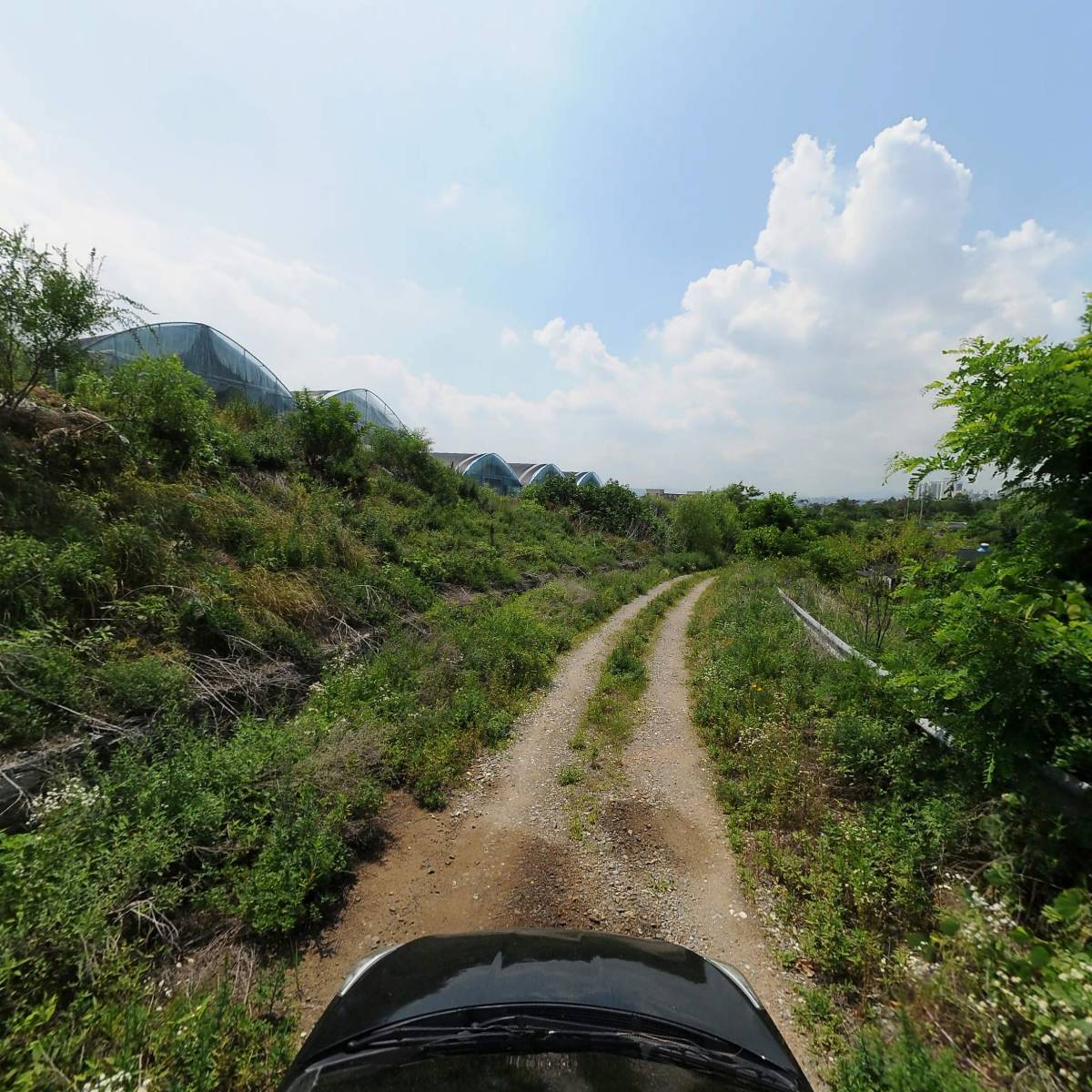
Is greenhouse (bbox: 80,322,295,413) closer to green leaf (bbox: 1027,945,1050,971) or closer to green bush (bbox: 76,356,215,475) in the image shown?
green bush (bbox: 76,356,215,475)

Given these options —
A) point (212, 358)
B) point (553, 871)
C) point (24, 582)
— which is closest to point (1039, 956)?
point (553, 871)

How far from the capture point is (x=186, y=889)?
346 centimetres

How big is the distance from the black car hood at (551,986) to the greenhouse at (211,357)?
15.4m

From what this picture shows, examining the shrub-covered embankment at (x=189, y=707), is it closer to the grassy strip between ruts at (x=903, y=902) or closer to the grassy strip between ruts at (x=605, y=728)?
the grassy strip between ruts at (x=605, y=728)

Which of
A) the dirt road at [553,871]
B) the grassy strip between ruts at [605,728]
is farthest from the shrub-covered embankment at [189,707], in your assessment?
the grassy strip between ruts at [605,728]

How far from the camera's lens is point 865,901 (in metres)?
3.42

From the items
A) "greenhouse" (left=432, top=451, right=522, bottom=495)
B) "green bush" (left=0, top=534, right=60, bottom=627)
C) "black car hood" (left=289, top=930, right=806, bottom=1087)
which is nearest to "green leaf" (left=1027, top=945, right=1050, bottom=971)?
"black car hood" (left=289, top=930, right=806, bottom=1087)

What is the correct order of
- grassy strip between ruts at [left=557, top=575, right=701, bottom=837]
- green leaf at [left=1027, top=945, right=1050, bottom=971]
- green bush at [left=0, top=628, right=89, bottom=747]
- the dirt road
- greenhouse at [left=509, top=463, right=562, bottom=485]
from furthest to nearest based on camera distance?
1. greenhouse at [left=509, top=463, right=562, bottom=485]
2. grassy strip between ruts at [left=557, top=575, right=701, bottom=837]
3. green bush at [left=0, top=628, right=89, bottom=747]
4. the dirt road
5. green leaf at [left=1027, top=945, right=1050, bottom=971]

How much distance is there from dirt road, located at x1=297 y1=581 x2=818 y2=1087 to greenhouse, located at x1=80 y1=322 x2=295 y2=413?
1435 cm

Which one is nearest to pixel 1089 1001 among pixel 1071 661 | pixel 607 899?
pixel 1071 661

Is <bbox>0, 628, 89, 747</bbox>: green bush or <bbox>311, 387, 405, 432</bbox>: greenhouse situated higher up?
<bbox>311, 387, 405, 432</bbox>: greenhouse

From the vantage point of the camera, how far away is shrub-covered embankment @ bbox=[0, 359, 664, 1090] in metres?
2.76

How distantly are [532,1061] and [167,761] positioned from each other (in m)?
4.40

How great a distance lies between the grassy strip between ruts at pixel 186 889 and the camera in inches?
98.1
